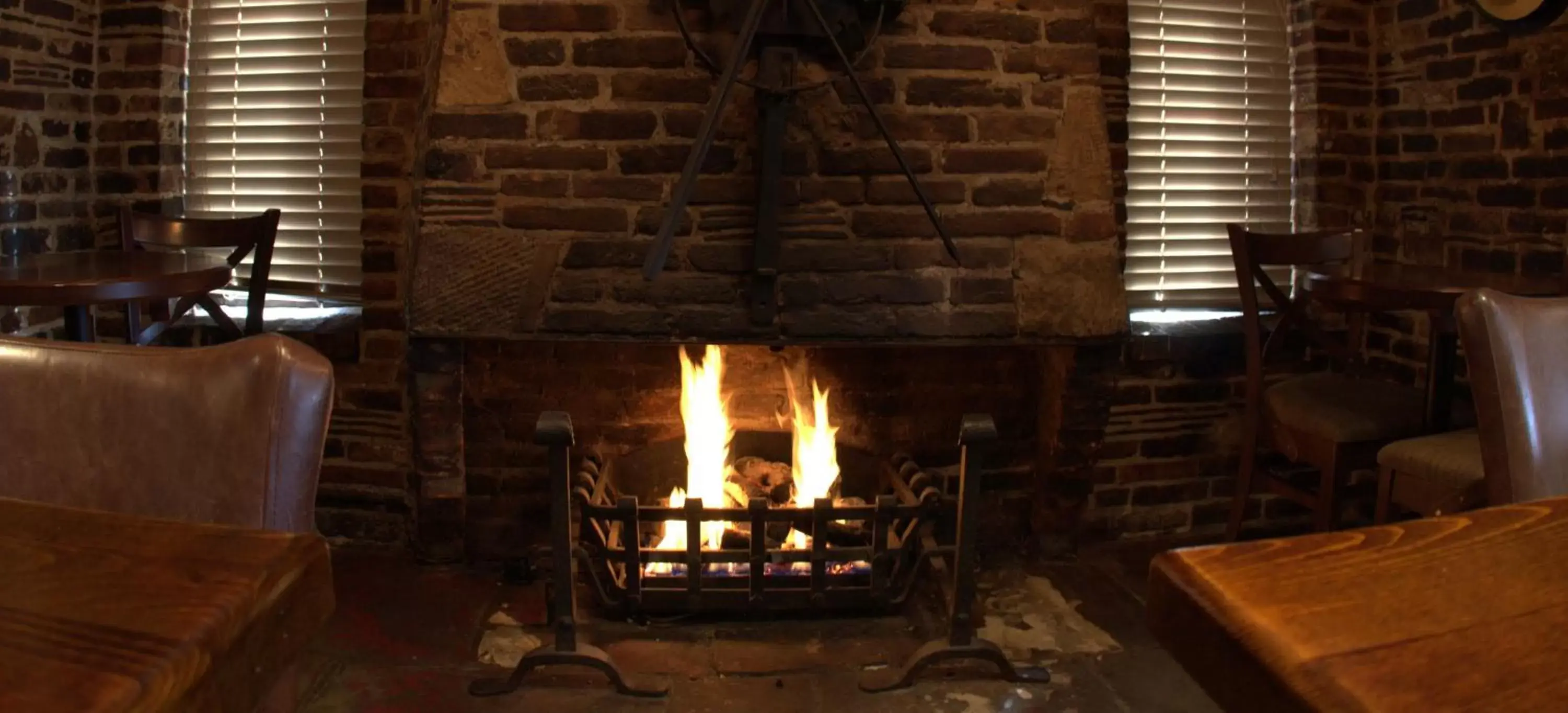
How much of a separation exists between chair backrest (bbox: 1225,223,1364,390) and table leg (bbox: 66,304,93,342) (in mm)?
2931

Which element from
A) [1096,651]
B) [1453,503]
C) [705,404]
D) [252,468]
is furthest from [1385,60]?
[252,468]

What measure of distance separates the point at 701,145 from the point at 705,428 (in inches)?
41.7

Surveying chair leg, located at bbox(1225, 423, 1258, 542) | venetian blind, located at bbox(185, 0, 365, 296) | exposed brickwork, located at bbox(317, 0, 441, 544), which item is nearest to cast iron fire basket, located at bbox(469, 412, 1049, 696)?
exposed brickwork, located at bbox(317, 0, 441, 544)

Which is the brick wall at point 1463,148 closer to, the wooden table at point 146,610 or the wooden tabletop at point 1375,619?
the wooden tabletop at point 1375,619

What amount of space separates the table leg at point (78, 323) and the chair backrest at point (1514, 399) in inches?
110

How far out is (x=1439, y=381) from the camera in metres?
2.87

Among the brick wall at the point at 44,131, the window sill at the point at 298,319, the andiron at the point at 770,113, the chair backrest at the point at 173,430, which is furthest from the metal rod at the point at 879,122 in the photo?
the brick wall at the point at 44,131

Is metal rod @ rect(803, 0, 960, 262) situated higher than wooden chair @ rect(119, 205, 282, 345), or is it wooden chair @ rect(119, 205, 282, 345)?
metal rod @ rect(803, 0, 960, 262)

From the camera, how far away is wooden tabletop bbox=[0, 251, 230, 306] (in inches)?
97.8

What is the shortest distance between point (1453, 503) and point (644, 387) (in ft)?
6.93

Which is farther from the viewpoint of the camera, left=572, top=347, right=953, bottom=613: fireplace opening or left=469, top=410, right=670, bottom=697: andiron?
left=572, top=347, right=953, bottom=613: fireplace opening

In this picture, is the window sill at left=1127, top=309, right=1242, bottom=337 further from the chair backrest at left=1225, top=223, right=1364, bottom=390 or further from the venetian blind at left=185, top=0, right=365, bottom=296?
the venetian blind at left=185, top=0, right=365, bottom=296

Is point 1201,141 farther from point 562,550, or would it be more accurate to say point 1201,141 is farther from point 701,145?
point 562,550

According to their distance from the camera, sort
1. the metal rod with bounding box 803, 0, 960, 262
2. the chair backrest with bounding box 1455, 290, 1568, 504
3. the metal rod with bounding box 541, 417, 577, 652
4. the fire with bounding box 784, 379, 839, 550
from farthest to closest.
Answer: the fire with bounding box 784, 379, 839, 550
the metal rod with bounding box 803, 0, 960, 262
the metal rod with bounding box 541, 417, 577, 652
the chair backrest with bounding box 1455, 290, 1568, 504
